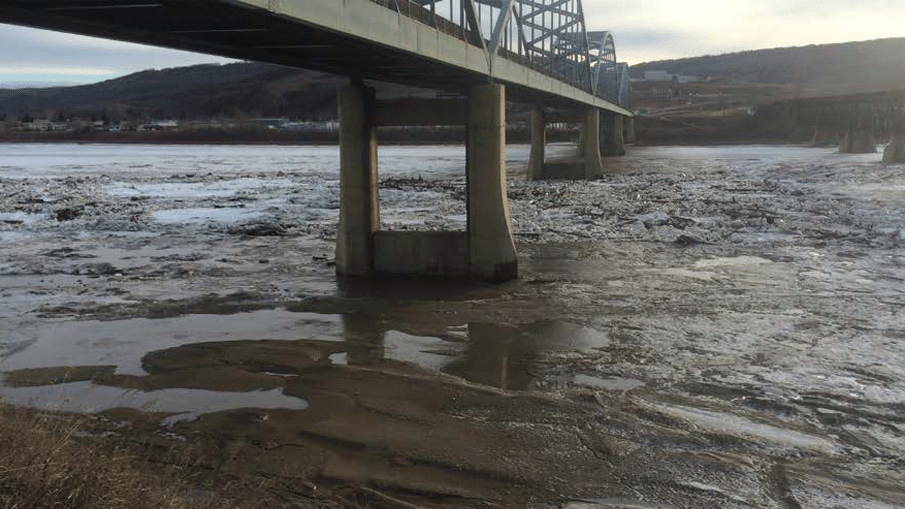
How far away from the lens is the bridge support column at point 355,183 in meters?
18.6

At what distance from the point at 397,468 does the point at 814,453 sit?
162 inches

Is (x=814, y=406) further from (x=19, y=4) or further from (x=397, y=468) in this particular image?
(x=19, y=4)

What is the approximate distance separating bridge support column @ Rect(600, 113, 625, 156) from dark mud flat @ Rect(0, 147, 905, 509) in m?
64.8

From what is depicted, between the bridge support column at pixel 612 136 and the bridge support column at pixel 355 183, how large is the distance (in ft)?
238

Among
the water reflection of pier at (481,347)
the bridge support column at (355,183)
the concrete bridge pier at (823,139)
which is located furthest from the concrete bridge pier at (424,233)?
the concrete bridge pier at (823,139)

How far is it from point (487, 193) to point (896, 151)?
5569 cm

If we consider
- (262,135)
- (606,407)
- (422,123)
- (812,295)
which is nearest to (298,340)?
(606,407)

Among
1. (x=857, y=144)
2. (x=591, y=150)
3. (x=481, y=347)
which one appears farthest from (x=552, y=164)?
(x=481, y=347)

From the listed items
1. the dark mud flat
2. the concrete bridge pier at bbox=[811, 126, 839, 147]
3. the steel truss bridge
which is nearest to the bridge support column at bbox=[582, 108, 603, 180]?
the dark mud flat

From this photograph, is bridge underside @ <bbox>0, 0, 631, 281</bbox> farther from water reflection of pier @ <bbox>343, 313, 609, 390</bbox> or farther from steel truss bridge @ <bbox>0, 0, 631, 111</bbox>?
water reflection of pier @ <bbox>343, 313, 609, 390</bbox>

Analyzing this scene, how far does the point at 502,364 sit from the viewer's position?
1133cm

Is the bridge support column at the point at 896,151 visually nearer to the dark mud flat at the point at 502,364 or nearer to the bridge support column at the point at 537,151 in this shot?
the bridge support column at the point at 537,151

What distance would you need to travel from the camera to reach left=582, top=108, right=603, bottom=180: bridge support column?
187ft

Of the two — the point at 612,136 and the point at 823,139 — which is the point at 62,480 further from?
the point at 823,139
